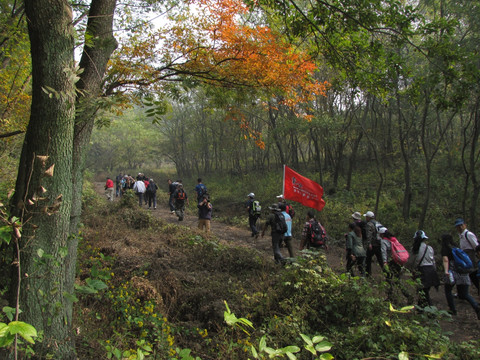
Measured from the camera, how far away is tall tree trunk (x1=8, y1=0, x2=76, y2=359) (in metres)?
2.71

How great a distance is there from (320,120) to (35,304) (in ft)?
45.6

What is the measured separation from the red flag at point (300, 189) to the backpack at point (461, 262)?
4.78m

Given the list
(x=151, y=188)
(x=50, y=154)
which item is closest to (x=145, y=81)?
(x=50, y=154)

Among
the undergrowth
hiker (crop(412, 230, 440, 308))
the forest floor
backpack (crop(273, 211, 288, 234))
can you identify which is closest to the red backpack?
hiker (crop(412, 230, 440, 308))

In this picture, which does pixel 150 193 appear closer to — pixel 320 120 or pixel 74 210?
pixel 320 120

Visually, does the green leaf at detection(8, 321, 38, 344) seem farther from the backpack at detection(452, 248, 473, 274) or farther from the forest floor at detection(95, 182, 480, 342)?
the backpack at detection(452, 248, 473, 274)

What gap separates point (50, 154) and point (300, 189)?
27.0 feet

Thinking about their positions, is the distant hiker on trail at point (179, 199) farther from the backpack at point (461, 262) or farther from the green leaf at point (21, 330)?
the green leaf at point (21, 330)

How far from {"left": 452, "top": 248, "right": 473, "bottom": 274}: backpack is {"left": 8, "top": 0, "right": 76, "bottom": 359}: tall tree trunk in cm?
660

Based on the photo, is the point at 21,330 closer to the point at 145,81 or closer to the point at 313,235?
the point at 145,81

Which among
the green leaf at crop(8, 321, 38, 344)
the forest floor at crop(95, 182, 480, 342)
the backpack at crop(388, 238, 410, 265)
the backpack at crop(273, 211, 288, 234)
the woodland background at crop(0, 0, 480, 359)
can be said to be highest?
the woodland background at crop(0, 0, 480, 359)

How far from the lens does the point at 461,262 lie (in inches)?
225

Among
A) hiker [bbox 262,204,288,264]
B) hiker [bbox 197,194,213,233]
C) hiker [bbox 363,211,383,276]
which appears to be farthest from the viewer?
hiker [bbox 197,194,213,233]

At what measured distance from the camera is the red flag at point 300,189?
9.84 metres
